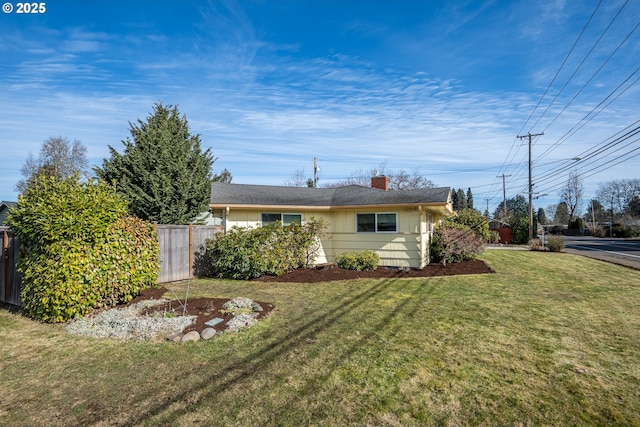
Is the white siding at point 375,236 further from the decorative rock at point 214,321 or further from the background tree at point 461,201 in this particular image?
the background tree at point 461,201

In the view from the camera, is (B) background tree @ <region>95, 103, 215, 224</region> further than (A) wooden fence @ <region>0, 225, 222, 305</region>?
Yes

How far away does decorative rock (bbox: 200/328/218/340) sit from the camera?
16.7 feet

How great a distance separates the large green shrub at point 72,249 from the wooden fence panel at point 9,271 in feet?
4.06

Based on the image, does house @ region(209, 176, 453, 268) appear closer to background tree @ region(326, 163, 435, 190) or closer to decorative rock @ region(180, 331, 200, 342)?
decorative rock @ region(180, 331, 200, 342)

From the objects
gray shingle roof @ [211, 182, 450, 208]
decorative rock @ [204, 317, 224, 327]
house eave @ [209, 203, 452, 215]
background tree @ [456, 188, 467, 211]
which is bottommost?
decorative rock @ [204, 317, 224, 327]

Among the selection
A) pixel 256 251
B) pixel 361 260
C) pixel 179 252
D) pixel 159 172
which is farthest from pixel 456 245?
pixel 159 172

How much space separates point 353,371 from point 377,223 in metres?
8.96

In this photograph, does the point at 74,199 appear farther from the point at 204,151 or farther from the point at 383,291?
the point at 204,151

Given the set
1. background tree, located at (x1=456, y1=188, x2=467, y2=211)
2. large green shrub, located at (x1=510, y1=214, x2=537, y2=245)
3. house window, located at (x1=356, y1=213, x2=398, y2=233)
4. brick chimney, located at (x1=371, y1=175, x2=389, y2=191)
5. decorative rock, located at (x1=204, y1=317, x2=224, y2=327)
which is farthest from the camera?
background tree, located at (x1=456, y1=188, x2=467, y2=211)

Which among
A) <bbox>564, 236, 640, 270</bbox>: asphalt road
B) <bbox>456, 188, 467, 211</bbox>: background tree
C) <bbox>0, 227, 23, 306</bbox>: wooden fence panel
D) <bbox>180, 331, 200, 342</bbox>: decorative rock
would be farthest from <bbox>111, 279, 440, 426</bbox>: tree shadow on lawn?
<bbox>456, 188, 467, 211</bbox>: background tree

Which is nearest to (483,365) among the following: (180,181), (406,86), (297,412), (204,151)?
(297,412)

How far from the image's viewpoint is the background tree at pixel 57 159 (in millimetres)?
30703

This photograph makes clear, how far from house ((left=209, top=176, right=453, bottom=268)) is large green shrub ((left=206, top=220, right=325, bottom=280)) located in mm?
1396

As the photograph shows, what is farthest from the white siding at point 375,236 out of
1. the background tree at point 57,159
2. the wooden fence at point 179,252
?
the background tree at point 57,159
